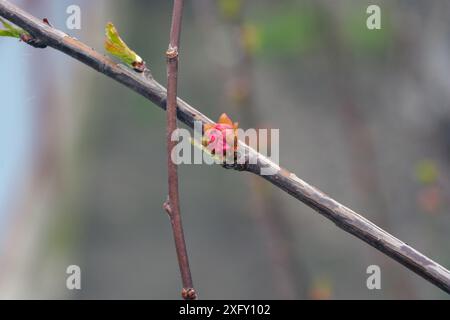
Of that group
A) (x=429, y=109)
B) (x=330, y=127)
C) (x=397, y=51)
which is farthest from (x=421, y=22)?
(x=330, y=127)

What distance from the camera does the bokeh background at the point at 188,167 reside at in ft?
8.60

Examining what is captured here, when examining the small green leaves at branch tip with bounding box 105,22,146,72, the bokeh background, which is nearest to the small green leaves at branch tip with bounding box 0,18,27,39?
the small green leaves at branch tip with bounding box 105,22,146,72

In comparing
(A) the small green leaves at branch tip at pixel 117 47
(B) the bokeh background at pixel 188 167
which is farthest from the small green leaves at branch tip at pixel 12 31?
(B) the bokeh background at pixel 188 167

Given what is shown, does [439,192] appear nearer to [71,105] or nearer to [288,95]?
[288,95]

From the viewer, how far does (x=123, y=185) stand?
123 inches

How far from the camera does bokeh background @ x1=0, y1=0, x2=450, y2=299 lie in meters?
2.62

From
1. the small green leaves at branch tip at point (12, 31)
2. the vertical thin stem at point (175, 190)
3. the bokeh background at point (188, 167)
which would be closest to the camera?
the vertical thin stem at point (175, 190)

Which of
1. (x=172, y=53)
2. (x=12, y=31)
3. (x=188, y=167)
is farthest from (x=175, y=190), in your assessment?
(x=188, y=167)

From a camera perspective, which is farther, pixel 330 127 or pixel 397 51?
pixel 330 127

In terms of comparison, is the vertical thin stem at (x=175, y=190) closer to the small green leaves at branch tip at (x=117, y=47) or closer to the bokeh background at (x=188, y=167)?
the small green leaves at branch tip at (x=117, y=47)

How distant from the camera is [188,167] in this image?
301 centimetres

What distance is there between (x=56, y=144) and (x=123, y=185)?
383 mm

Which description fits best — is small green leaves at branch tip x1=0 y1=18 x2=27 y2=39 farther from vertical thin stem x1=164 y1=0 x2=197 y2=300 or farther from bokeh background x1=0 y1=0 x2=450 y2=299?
bokeh background x1=0 y1=0 x2=450 y2=299

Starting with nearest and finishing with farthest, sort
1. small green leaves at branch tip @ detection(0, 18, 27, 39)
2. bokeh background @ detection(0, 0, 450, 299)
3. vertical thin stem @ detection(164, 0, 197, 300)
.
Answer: vertical thin stem @ detection(164, 0, 197, 300), small green leaves at branch tip @ detection(0, 18, 27, 39), bokeh background @ detection(0, 0, 450, 299)
